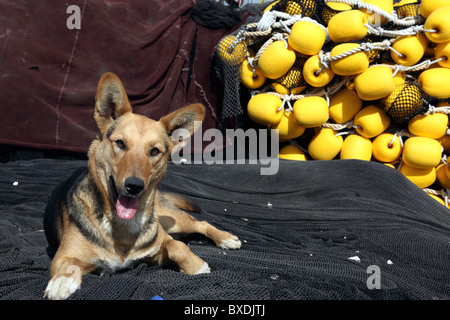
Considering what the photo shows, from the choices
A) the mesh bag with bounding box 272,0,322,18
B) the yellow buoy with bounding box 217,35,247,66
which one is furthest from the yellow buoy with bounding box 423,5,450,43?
the yellow buoy with bounding box 217,35,247,66

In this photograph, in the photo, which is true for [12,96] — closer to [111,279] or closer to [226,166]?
[226,166]

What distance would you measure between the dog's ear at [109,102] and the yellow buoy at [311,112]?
218 centimetres

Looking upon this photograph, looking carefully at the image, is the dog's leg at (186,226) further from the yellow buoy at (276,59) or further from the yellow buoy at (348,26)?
the yellow buoy at (348,26)

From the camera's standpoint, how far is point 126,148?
8.13 feet

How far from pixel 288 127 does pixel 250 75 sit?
2.31 ft

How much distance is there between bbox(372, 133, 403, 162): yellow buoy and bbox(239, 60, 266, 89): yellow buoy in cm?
142

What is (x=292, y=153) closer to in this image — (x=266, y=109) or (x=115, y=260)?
(x=266, y=109)

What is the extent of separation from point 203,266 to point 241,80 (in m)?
2.66

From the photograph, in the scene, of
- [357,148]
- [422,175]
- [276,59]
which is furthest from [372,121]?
[276,59]

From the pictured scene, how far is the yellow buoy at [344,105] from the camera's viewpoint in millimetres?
4457

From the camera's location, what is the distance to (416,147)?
13.9ft
